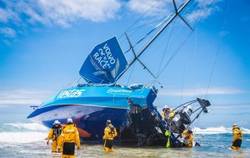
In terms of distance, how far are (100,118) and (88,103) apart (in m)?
1.12

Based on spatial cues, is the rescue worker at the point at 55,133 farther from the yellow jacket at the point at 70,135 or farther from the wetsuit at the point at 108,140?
the yellow jacket at the point at 70,135

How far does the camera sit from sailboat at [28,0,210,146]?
2105 cm

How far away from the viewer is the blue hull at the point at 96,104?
824 inches

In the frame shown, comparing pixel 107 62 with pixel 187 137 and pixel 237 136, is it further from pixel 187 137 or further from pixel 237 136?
pixel 237 136

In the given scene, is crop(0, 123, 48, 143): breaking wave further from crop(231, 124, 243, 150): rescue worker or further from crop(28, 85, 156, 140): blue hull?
crop(231, 124, 243, 150): rescue worker

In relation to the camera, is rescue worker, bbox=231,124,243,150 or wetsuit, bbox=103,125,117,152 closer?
wetsuit, bbox=103,125,117,152

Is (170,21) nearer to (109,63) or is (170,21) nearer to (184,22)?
(184,22)

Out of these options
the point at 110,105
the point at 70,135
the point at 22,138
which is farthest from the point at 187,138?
the point at 22,138

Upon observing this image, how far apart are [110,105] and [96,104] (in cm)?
74

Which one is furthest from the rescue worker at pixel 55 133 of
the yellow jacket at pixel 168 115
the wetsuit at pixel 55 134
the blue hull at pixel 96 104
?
the yellow jacket at pixel 168 115

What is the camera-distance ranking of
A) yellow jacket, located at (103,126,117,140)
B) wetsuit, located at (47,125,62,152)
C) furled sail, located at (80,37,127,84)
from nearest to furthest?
wetsuit, located at (47,125,62,152) < yellow jacket, located at (103,126,117,140) < furled sail, located at (80,37,127,84)

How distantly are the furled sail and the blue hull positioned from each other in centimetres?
156

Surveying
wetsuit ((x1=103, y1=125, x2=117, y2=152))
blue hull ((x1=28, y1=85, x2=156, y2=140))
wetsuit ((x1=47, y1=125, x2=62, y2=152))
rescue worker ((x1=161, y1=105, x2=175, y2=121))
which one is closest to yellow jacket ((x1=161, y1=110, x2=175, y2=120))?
rescue worker ((x1=161, y1=105, x2=175, y2=121))

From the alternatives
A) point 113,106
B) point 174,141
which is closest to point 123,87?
point 113,106
